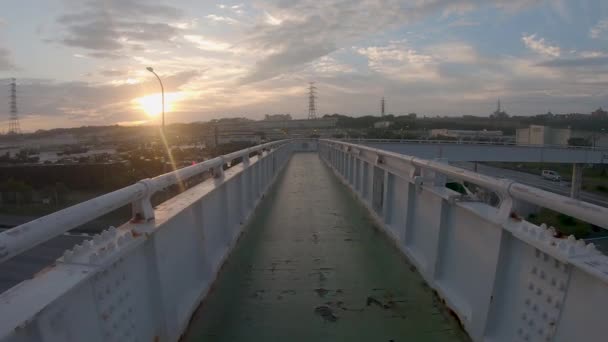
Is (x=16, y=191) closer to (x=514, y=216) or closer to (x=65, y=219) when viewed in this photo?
(x=65, y=219)

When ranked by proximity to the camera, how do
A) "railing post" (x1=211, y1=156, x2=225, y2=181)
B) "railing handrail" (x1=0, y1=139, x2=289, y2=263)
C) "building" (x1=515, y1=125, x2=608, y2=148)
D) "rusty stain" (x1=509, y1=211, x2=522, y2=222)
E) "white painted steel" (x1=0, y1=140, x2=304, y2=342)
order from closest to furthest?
1. "railing handrail" (x1=0, y1=139, x2=289, y2=263)
2. "white painted steel" (x1=0, y1=140, x2=304, y2=342)
3. "rusty stain" (x1=509, y1=211, x2=522, y2=222)
4. "railing post" (x1=211, y1=156, x2=225, y2=181)
5. "building" (x1=515, y1=125, x2=608, y2=148)

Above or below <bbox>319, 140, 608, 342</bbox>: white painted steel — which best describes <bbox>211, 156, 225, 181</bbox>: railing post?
above

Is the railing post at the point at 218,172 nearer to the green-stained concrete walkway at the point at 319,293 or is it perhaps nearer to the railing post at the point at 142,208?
the green-stained concrete walkway at the point at 319,293

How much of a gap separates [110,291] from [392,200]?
4015mm

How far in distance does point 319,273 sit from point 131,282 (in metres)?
2.09

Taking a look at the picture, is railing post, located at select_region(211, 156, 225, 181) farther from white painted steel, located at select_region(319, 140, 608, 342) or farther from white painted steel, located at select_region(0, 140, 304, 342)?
white painted steel, located at select_region(319, 140, 608, 342)

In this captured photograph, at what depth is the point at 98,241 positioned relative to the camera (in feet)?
5.47

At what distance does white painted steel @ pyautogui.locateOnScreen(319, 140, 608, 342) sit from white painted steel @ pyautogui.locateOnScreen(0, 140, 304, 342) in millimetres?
2135

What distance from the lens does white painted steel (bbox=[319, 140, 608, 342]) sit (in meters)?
1.53

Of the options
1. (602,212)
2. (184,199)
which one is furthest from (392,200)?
(602,212)

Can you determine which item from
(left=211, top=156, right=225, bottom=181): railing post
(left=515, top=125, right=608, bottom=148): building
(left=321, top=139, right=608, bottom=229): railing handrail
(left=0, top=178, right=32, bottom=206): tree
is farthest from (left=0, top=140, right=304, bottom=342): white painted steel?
(left=515, top=125, right=608, bottom=148): building

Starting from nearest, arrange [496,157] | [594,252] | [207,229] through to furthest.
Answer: [594,252] < [207,229] < [496,157]

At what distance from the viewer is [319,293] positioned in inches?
123

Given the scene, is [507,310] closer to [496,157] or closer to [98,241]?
[98,241]
